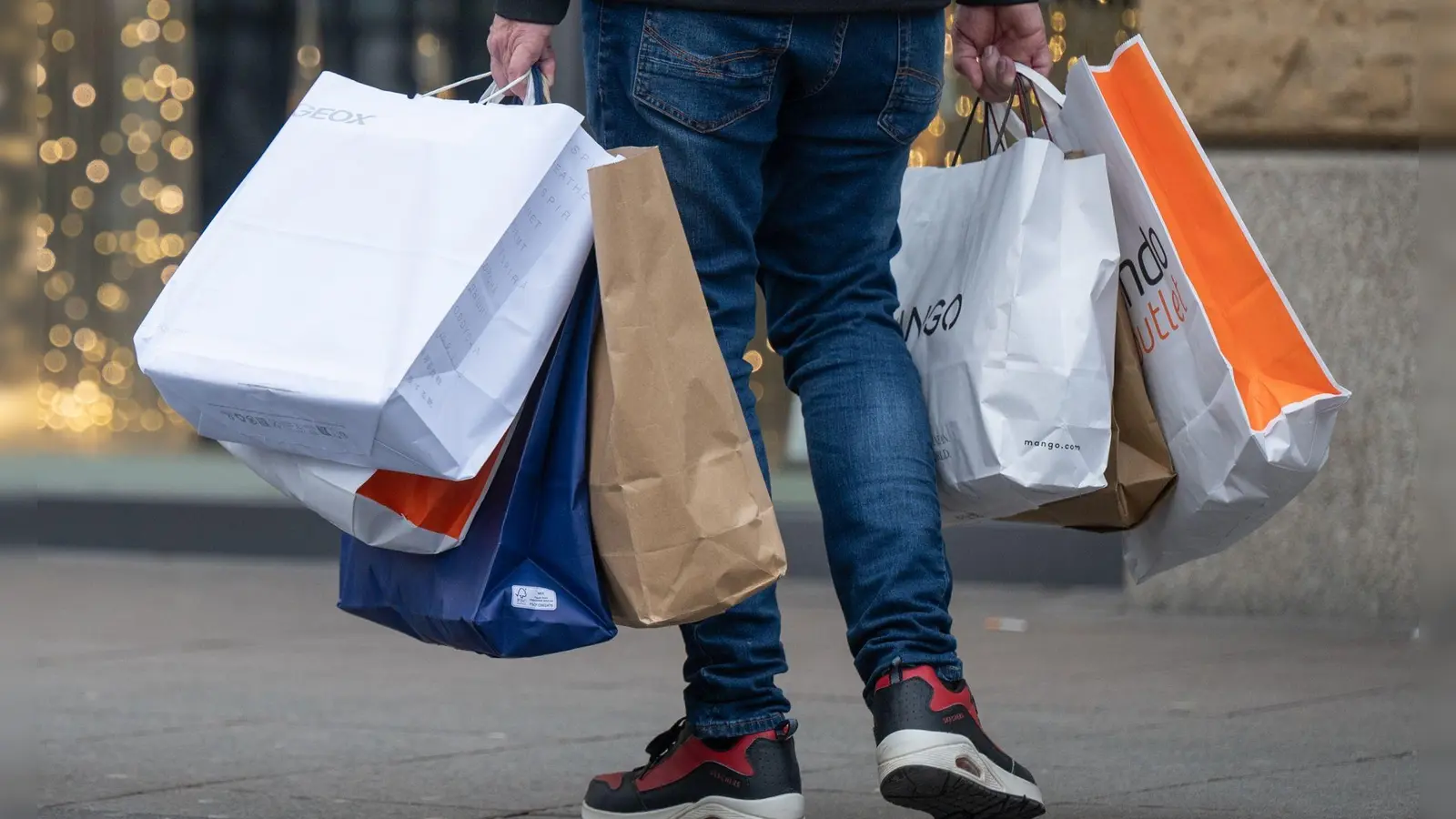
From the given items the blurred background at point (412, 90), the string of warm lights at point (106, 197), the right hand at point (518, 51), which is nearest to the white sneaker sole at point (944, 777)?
the right hand at point (518, 51)

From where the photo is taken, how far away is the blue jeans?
223 cm

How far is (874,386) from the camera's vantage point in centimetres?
240

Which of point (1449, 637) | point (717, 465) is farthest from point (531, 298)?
point (1449, 637)

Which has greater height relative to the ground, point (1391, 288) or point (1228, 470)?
point (1228, 470)

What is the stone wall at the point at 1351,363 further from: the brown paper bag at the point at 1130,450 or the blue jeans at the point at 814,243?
the blue jeans at the point at 814,243

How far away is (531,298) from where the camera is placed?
2086 millimetres

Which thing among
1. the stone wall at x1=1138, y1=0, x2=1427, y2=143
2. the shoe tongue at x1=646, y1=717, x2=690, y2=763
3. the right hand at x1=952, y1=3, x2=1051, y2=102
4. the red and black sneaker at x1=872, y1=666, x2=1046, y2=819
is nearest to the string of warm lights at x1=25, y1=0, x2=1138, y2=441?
the stone wall at x1=1138, y1=0, x2=1427, y2=143

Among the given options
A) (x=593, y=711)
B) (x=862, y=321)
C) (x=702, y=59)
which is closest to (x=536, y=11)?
(x=702, y=59)

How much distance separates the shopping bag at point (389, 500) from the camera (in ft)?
6.72

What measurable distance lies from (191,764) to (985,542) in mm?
2623

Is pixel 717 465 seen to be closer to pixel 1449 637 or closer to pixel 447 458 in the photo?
pixel 447 458

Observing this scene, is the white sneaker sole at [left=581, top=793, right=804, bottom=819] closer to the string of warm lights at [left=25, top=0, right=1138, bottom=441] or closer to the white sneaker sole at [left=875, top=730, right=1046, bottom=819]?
the white sneaker sole at [left=875, top=730, right=1046, bottom=819]

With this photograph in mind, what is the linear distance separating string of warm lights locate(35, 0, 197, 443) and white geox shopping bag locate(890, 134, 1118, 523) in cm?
466

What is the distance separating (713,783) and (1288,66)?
2955 millimetres
